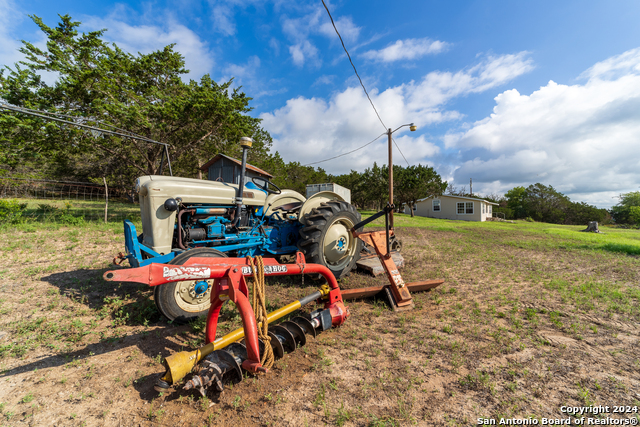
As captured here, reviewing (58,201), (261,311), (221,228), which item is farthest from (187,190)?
(58,201)

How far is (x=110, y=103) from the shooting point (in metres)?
10.3

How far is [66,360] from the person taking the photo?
2.46 m

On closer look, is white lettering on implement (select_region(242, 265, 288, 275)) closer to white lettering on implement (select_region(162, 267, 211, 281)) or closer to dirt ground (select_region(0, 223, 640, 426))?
white lettering on implement (select_region(162, 267, 211, 281))

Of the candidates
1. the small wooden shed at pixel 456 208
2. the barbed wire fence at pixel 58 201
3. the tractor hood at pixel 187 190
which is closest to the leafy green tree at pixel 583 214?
the small wooden shed at pixel 456 208

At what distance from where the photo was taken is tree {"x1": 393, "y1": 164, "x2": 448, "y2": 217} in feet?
93.6

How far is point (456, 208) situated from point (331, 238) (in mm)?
32065

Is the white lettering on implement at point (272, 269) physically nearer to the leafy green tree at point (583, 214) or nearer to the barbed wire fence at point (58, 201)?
the barbed wire fence at point (58, 201)

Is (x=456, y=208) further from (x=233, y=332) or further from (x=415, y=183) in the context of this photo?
(x=233, y=332)

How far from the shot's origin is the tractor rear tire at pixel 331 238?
4.42 m

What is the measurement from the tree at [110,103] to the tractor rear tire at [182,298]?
10.2 m

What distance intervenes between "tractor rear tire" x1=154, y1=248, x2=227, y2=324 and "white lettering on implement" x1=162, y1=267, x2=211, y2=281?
37.0 inches

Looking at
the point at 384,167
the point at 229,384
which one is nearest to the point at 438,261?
the point at 229,384

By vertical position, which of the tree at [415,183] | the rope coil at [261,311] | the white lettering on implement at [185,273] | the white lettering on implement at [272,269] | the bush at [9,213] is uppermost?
the tree at [415,183]

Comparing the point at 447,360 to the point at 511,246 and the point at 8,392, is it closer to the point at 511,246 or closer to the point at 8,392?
the point at 8,392
